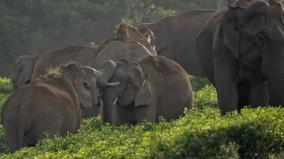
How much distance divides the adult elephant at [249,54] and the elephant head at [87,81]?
9.83 feet

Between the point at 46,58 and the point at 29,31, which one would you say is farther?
the point at 29,31

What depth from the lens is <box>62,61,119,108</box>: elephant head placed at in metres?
15.5

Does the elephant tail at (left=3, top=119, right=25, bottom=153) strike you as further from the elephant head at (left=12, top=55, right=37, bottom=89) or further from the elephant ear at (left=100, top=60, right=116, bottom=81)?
the elephant head at (left=12, top=55, right=37, bottom=89)

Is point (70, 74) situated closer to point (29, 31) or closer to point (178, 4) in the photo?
point (29, 31)

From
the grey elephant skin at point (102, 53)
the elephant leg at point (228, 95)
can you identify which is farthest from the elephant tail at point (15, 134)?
the grey elephant skin at point (102, 53)

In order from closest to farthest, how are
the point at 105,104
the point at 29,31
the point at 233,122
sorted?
the point at 233,122 < the point at 105,104 < the point at 29,31

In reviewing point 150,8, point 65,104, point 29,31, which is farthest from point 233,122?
point 150,8

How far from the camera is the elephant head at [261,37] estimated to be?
12.2 metres

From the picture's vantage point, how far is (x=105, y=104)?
53.9ft

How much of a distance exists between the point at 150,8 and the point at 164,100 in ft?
98.3

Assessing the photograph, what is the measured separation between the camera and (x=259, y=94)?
13039 mm

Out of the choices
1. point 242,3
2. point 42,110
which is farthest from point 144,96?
point 242,3

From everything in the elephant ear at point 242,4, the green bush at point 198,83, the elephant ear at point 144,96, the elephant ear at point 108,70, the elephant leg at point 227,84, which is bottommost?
the green bush at point 198,83

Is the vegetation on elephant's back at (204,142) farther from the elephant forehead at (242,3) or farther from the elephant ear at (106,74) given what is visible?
the elephant ear at (106,74)
